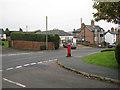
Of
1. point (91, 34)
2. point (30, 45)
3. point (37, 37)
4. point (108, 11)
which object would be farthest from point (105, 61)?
point (91, 34)

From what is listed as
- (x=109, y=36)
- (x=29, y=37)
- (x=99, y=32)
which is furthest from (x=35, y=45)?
(x=109, y=36)

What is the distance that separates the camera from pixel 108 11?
800 centimetres

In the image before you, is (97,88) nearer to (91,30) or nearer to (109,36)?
(91,30)

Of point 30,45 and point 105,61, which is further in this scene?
point 30,45

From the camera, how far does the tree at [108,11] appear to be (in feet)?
25.3

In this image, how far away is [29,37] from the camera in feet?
111

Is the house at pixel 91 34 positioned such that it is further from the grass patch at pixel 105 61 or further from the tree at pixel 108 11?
the tree at pixel 108 11

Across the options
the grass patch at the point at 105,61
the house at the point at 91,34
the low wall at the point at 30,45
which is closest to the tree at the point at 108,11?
the grass patch at the point at 105,61

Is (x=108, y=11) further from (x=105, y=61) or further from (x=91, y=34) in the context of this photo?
(x=91, y=34)

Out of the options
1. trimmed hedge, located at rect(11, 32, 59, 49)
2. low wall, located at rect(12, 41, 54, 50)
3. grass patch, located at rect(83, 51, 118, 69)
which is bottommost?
grass patch, located at rect(83, 51, 118, 69)

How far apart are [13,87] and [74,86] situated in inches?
89.1

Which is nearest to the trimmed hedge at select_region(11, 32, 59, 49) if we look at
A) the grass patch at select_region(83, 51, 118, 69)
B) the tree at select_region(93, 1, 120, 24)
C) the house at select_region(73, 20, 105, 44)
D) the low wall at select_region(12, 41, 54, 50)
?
the low wall at select_region(12, 41, 54, 50)

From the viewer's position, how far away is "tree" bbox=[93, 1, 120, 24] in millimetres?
7699

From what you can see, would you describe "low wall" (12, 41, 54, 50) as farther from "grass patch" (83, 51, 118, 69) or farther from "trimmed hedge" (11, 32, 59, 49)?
"grass patch" (83, 51, 118, 69)
